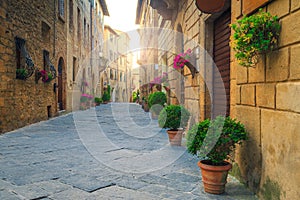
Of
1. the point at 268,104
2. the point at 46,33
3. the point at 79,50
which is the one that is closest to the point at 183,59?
the point at 268,104

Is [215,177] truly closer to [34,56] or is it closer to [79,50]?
[34,56]

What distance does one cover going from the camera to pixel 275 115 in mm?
2479

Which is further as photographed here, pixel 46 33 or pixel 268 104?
pixel 46 33

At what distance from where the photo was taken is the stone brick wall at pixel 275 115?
2.18 meters

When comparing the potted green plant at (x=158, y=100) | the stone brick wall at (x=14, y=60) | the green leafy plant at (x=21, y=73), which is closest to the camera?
the stone brick wall at (x=14, y=60)

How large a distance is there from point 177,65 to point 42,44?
639 cm

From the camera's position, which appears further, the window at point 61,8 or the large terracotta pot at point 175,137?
the window at point 61,8

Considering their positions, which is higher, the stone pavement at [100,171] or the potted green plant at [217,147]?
the potted green plant at [217,147]

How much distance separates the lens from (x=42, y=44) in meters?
10.1

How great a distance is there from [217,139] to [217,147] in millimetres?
86

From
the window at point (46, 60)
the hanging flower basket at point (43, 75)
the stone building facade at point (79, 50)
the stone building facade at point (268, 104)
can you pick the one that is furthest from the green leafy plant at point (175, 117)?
the stone building facade at point (79, 50)

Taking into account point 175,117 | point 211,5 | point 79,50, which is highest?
point 79,50

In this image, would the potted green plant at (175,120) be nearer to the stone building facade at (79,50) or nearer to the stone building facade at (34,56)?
the stone building facade at (34,56)

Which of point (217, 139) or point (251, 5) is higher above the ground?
point (251, 5)
